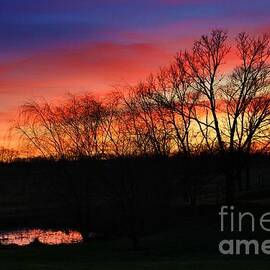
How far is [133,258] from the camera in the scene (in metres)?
24.9

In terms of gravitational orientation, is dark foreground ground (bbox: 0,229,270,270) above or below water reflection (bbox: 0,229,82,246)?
below

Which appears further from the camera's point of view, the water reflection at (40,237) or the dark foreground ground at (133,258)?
the water reflection at (40,237)

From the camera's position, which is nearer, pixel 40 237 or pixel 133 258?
pixel 133 258

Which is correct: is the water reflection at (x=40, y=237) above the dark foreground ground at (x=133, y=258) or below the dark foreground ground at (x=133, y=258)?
above

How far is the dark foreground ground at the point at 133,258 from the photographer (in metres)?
19.1

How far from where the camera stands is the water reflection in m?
40.3

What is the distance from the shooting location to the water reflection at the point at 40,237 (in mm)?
40344

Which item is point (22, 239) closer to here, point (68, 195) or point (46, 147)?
point (68, 195)

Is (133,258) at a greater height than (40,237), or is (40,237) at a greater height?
(40,237)

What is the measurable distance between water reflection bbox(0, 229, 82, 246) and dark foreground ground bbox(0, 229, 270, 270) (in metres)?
7.15

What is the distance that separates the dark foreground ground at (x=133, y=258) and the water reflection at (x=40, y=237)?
23.4ft

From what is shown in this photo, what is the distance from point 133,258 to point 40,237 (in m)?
19.4

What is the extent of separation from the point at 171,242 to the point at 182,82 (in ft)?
86.7

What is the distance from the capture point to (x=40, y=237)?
42.9 meters
